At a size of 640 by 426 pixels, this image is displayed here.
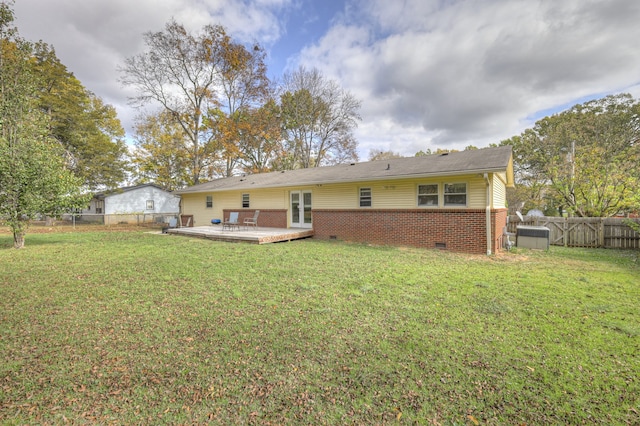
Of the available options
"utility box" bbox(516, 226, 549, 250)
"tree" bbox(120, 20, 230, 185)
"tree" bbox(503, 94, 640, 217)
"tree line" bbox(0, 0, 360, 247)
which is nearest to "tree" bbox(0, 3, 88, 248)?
"tree line" bbox(0, 0, 360, 247)

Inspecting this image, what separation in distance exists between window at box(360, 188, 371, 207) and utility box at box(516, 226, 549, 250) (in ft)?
19.3

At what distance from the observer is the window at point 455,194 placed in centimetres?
921

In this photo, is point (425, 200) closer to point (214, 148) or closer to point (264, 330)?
point (264, 330)

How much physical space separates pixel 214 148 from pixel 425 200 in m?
19.6

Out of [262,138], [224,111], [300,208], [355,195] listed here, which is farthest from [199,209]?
[355,195]

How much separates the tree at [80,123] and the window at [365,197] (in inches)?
862

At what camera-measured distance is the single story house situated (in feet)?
28.9

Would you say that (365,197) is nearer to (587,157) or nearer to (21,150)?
(587,157)

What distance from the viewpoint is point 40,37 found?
17812 mm

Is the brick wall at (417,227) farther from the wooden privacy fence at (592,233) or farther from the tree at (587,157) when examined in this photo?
the tree at (587,157)

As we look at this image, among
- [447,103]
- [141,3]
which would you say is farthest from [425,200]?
[141,3]

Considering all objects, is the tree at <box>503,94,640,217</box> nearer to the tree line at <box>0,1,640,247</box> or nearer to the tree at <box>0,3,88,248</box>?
the tree line at <box>0,1,640,247</box>

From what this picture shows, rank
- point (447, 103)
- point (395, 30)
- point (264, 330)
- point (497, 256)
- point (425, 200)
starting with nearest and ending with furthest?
point (264, 330)
point (497, 256)
point (425, 200)
point (395, 30)
point (447, 103)

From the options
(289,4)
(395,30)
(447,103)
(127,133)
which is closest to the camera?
(289,4)
